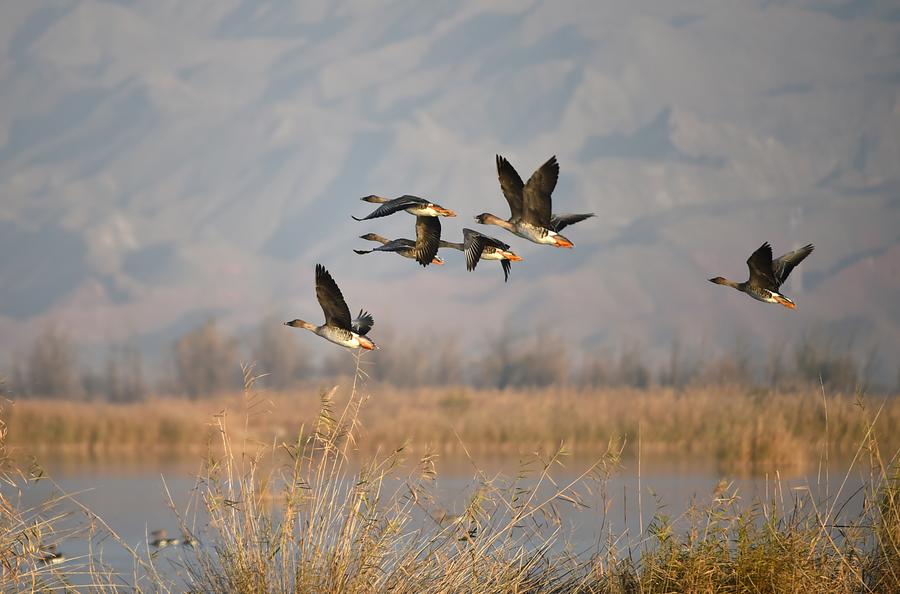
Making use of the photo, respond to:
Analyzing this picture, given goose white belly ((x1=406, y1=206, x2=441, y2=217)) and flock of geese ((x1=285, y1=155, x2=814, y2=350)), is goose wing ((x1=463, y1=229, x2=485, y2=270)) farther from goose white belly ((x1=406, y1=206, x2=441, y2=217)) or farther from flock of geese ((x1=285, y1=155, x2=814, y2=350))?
goose white belly ((x1=406, y1=206, x2=441, y2=217))

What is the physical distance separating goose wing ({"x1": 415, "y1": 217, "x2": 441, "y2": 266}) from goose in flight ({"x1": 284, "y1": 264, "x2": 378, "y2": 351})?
24.7 inches

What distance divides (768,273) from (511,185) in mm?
2110

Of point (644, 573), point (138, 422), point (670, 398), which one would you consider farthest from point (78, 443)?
point (644, 573)

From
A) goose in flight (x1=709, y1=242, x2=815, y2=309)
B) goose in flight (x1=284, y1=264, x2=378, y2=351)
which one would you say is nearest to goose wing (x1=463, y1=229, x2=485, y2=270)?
goose in flight (x1=284, y1=264, x2=378, y2=351)

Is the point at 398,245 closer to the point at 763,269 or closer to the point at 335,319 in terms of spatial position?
the point at 335,319

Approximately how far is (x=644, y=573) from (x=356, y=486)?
223 cm

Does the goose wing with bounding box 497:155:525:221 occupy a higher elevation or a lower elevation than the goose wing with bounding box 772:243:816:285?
higher

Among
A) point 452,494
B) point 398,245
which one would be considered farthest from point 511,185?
point 452,494

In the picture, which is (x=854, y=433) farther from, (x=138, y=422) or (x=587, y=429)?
(x=138, y=422)

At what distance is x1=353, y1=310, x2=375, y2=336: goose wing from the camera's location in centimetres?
865

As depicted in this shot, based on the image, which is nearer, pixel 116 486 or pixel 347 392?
pixel 116 486

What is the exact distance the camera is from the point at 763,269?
29.8 ft

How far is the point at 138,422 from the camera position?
108 feet

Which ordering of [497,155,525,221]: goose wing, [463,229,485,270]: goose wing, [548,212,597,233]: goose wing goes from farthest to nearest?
1. [548,212,597,233]: goose wing
2. [463,229,485,270]: goose wing
3. [497,155,525,221]: goose wing
